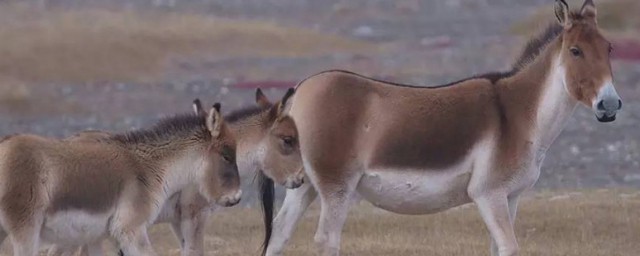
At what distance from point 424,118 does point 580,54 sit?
1474 mm

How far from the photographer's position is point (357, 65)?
166ft

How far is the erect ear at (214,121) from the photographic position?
1345 cm

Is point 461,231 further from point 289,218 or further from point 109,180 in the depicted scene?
point 109,180

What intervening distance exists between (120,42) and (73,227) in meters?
37.8

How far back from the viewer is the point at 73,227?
1256 centimetres

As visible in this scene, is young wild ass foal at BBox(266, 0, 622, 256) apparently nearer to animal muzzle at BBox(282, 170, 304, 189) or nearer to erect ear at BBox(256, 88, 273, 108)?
animal muzzle at BBox(282, 170, 304, 189)

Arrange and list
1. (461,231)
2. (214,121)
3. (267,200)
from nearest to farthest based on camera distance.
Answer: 1. (214,121)
2. (267,200)
3. (461,231)

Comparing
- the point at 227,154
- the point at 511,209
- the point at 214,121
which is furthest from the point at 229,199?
the point at 511,209

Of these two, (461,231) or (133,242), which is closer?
(133,242)

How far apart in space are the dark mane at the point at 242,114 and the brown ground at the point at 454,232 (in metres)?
2.84

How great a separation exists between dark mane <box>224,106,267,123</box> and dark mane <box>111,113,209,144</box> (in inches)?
32.1

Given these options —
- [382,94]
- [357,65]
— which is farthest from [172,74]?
[382,94]

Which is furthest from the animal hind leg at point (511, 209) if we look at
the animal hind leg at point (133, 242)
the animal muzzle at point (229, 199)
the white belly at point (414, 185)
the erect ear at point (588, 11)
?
the animal hind leg at point (133, 242)

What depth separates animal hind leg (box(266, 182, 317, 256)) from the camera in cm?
1462
